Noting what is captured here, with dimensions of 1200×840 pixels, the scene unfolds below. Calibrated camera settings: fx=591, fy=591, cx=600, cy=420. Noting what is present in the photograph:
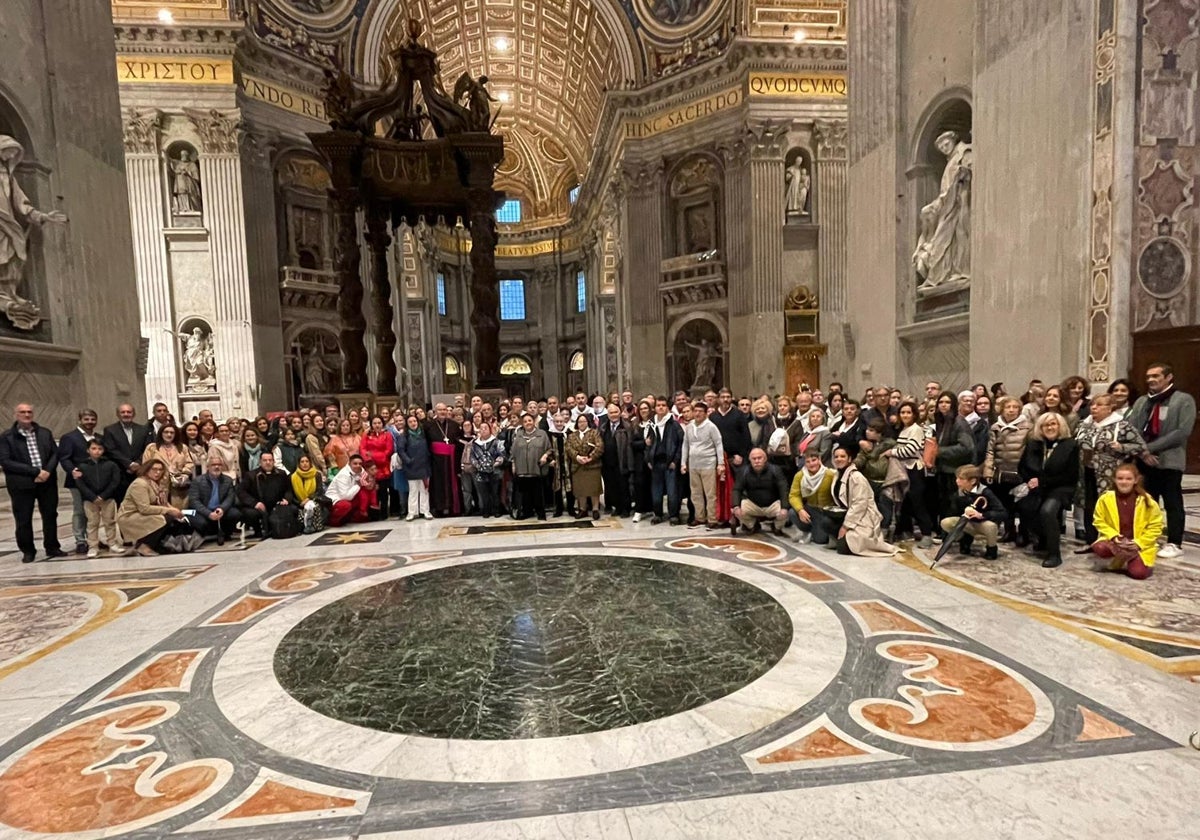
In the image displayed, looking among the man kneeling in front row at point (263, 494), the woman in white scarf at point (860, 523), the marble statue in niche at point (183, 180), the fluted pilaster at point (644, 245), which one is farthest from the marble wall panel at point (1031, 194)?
the marble statue in niche at point (183, 180)

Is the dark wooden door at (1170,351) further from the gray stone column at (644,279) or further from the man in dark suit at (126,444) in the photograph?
the gray stone column at (644,279)

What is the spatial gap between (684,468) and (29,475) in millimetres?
7694

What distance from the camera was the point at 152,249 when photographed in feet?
58.8

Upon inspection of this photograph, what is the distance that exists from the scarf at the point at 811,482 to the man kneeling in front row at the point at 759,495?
1.16 ft

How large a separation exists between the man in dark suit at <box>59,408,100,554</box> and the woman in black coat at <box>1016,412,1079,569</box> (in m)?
10.4

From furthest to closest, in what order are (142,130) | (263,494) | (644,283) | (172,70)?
(644,283) < (172,70) < (142,130) < (263,494)

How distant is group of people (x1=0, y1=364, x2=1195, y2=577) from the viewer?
5605 mm

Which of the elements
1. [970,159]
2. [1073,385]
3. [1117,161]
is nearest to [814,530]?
[1073,385]

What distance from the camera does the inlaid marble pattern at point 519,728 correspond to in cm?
246

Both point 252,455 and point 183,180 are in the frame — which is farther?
point 183,180

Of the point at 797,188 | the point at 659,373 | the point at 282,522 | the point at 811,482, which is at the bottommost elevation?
the point at 282,522

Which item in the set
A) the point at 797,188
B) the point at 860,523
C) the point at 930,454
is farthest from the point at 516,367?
the point at 860,523

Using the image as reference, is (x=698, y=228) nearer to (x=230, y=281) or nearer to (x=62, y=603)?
(x=230, y=281)

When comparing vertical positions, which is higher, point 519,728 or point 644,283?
point 644,283
